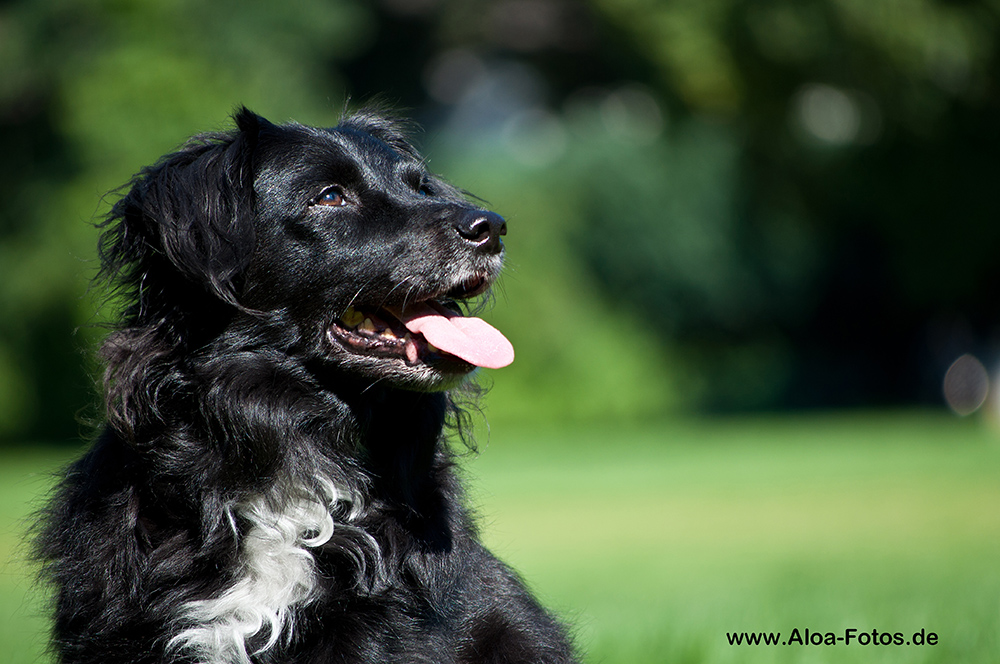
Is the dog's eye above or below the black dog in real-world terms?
above

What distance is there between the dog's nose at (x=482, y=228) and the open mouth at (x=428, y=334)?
0.45ft

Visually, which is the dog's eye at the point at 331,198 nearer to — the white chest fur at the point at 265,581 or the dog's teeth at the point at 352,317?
the dog's teeth at the point at 352,317

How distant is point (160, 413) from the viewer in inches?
126

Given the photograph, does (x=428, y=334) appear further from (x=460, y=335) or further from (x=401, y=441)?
(x=401, y=441)

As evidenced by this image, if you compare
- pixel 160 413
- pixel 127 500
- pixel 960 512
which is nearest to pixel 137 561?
pixel 127 500

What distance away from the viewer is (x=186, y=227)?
3.17 m

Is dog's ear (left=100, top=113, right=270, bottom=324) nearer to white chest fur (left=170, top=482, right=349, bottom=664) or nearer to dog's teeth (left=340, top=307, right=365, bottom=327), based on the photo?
dog's teeth (left=340, top=307, right=365, bottom=327)

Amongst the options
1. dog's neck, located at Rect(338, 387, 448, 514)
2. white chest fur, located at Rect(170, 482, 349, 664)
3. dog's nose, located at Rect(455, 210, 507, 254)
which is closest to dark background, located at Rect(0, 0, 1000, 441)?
dog's nose, located at Rect(455, 210, 507, 254)

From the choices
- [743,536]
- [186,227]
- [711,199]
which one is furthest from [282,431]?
[711,199]

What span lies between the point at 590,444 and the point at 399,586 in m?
18.9

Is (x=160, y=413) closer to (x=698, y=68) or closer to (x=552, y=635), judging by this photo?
(x=552, y=635)

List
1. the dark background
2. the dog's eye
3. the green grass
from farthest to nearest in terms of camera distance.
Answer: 1. the dark background
2. the green grass
3. the dog's eye

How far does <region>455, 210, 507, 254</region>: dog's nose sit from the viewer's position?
11.4 feet

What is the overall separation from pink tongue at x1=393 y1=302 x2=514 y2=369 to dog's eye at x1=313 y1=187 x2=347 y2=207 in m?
0.43
